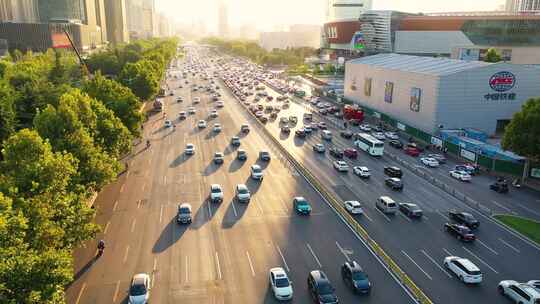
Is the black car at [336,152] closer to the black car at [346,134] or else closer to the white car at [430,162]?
the white car at [430,162]

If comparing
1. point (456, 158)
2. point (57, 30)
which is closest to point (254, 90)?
point (456, 158)

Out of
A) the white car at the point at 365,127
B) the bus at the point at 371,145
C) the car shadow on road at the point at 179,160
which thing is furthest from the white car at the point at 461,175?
the car shadow on road at the point at 179,160

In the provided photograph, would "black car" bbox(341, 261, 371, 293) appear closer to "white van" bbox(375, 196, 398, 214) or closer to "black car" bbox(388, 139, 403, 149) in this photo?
"white van" bbox(375, 196, 398, 214)

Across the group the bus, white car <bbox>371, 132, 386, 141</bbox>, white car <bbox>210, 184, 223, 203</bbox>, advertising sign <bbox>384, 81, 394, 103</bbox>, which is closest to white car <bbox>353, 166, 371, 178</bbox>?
the bus

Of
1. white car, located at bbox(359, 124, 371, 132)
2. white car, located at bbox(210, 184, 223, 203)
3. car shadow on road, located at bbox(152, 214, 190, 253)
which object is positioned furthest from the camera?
white car, located at bbox(359, 124, 371, 132)

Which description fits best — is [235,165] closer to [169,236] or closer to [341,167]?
[341,167]
